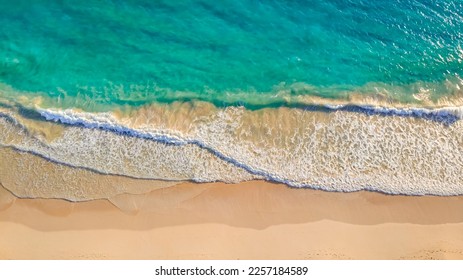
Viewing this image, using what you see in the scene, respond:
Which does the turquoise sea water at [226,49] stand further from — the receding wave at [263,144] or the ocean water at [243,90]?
the receding wave at [263,144]

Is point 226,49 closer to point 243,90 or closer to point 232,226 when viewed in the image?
point 243,90

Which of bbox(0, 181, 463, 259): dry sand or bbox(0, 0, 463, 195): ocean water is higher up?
bbox(0, 0, 463, 195): ocean water

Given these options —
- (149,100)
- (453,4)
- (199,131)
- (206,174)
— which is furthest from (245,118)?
(453,4)

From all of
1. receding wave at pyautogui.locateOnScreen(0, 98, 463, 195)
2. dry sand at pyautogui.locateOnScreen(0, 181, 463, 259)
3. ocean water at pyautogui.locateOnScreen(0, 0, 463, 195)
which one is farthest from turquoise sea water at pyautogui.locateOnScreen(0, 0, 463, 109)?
dry sand at pyautogui.locateOnScreen(0, 181, 463, 259)

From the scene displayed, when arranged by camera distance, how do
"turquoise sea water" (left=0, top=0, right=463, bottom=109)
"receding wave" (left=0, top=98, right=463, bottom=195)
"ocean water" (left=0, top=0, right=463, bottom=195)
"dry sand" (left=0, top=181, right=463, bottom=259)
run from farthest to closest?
"turquoise sea water" (left=0, top=0, right=463, bottom=109)
"ocean water" (left=0, top=0, right=463, bottom=195)
"receding wave" (left=0, top=98, right=463, bottom=195)
"dry sand" (left=0, top=181, right=463, bottom=259)

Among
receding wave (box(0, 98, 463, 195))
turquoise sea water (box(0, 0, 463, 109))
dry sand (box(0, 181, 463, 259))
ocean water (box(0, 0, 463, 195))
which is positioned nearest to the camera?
dry sand (box(0, 181, 463, 259))

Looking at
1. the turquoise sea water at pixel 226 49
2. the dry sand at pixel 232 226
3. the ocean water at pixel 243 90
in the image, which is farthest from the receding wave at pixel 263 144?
the turquoise sea water at pixel 226 49

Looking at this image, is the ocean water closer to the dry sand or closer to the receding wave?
the receding wave

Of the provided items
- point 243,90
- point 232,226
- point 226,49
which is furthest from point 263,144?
point 226,49
